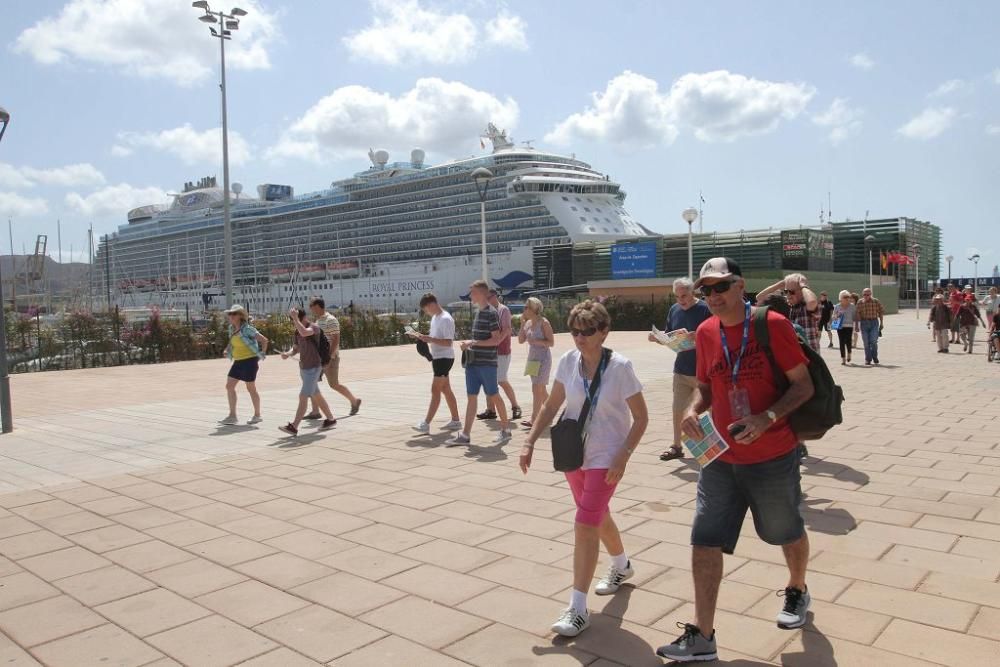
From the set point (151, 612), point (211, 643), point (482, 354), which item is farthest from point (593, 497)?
point (482, 354)

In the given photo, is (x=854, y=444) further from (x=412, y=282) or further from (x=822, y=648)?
(x=412, y=282)

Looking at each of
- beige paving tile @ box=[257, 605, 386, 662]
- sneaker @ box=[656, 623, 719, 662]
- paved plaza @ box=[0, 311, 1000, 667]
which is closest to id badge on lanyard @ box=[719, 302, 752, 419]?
sneaker @ box=[656, 623, 719, 662]

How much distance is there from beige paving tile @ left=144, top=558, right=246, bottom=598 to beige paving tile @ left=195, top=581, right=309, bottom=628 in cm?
8

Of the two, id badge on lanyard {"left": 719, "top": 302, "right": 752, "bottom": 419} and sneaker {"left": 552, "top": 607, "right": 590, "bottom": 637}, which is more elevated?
id badge on lanyard {"left": 719, "top": 302, "right": 752, "bottom": 419}

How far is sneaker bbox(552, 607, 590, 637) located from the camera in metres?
2.99

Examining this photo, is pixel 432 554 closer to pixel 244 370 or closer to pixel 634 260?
pixel 244 370

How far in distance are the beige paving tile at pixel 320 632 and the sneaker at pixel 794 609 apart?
5.25ft

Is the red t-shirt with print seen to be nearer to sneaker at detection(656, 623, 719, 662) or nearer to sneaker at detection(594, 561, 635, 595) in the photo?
sneaker at detection(656, 623, 719, 662)

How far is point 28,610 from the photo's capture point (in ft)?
11.4

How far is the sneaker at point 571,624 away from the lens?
299 centimetres

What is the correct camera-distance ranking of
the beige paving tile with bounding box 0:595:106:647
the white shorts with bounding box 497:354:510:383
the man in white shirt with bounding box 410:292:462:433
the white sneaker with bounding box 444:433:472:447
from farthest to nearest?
the white shorts with bounding box 497:354:510:383, the man in white shirt with bounding box 410:292:462:433, the white sneaker with bounding box 444:433:472:447, the beige paving tile with bounding box 0:595:106:647

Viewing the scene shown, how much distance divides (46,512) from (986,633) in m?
5.38

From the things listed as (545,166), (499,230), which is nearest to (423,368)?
(499,230)

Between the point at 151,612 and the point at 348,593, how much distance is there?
0.86 meters
